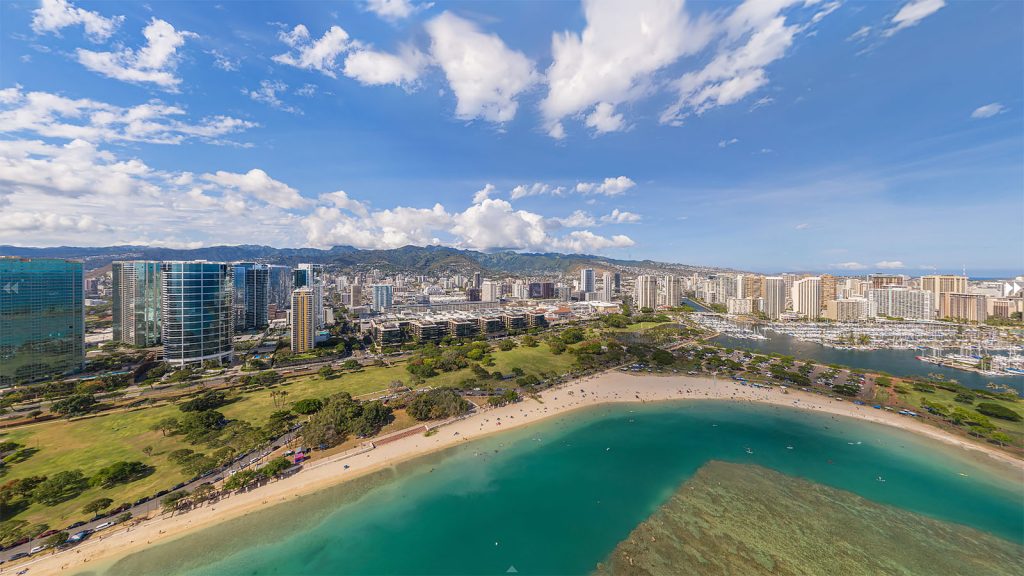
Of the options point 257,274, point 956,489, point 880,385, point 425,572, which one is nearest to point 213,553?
point 425,572

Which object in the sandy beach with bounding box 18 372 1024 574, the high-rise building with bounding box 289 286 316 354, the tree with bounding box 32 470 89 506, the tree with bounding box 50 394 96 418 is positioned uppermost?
the high-rise building with bounding box 289 286 316 354

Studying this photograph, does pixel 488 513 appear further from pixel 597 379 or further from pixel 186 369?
pixel 186 369

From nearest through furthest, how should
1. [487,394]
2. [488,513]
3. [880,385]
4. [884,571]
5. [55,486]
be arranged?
[884,571]
[55,486]
[488,513]
[487,394]
[880,385]

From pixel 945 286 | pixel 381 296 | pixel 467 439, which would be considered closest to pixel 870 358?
pixel 945 286

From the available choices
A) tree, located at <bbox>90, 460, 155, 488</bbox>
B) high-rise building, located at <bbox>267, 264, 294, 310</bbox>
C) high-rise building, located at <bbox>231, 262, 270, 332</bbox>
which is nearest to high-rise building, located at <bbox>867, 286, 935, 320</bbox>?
tree, located at <bbox>90, 460, 155, 488</bbox>

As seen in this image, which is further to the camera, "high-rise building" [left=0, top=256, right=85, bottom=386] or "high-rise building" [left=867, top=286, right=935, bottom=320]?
"high-rise building" [left=867, top=286, right=935, bottom=320]

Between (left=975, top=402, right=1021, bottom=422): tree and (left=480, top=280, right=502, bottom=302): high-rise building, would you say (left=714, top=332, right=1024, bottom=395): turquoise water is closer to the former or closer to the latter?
(left=975, top=402, right=1021, bottom=422): tree
